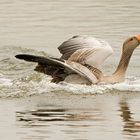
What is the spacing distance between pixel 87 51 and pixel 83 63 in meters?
0.20

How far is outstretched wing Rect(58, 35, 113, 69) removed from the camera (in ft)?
47.5

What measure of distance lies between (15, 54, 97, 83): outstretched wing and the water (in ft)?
0.56

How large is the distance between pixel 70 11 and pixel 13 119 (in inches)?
545

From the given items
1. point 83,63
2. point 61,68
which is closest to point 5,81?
point 61,68

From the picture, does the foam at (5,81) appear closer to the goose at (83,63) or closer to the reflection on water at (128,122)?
the goose at (83,63)

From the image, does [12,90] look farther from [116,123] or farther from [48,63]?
[116,123]

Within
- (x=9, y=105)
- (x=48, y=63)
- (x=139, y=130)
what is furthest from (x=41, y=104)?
(x=139, y=130)

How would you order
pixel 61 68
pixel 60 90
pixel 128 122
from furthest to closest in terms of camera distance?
pixel 61 68 → pixel 60 90 → pixel 128 122

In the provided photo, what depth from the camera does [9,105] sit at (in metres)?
12.7

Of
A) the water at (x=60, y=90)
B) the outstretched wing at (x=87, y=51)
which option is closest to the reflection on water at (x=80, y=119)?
the water at (x=60, y=90)

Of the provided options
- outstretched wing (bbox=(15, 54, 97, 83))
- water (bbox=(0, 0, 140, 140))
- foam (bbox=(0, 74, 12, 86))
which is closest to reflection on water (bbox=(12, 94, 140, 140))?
water (bbox=(0, 0, 140, 140))

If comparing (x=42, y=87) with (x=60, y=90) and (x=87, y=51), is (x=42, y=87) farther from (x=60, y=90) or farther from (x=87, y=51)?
(x=87, y=51)

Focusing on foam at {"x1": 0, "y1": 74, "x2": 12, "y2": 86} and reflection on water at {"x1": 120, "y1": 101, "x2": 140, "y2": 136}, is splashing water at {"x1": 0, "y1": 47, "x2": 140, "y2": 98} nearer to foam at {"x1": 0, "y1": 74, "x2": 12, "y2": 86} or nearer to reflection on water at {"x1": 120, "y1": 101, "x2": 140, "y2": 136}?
foam at {"x1": 0, "y1": 74, "x2": 12, "y2": 86}

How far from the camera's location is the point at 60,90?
14.1 m
